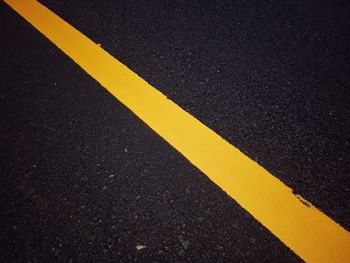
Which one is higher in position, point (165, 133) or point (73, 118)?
point (165, 133)

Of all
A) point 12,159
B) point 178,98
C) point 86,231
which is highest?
point 178,98

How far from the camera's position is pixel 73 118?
1856 mm

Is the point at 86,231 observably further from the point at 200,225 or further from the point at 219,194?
the point at 219,194

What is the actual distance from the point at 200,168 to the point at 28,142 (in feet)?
3.46

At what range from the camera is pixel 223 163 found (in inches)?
62.4

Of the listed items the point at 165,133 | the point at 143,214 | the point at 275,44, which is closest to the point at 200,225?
the point at 143,214

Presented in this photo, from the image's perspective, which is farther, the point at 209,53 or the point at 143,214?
the point at 209,53

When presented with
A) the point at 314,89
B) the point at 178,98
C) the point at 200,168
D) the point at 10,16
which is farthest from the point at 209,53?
the point at 10,16

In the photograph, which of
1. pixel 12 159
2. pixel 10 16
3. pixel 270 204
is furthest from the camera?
pixel 10 16

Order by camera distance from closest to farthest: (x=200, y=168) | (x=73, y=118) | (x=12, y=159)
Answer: (x=200, y=168)
(x=12, y=159)
(x=73, y=118)

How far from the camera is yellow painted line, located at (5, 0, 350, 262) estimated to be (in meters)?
1.33

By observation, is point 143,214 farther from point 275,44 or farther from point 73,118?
point 275,44

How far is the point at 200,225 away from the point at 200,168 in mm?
300

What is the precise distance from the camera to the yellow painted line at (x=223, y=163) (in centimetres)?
133
